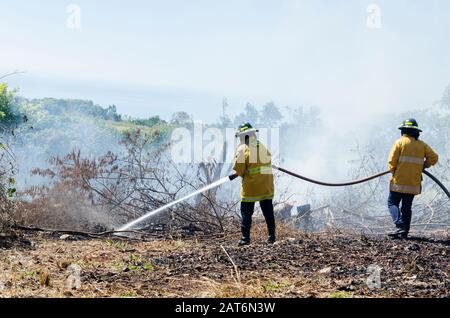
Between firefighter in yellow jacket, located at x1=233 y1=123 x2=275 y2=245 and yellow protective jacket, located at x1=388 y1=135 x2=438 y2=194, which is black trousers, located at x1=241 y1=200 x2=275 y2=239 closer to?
firefighter in yellow jacket, located at x1=233 y1=123 x2=275 y2=245

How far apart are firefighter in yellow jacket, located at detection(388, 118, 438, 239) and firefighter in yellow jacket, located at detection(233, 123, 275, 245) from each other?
68.7 inches

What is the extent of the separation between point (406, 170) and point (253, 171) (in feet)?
6.97

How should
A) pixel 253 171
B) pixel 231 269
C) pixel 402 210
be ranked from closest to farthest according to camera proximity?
pixel 231 269 < pixel 253 171 < pixel 402 210

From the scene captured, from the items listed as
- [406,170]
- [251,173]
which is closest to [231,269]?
[251,173]

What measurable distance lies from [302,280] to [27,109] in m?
7.94

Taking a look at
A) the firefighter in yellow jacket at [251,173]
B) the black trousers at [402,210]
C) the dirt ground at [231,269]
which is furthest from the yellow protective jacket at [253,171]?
the black trousers at [402,210]

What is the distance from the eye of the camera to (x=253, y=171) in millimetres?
7707

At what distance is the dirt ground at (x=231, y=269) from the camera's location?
4898 mm

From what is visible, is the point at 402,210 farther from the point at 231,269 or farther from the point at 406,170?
the point at 231,269

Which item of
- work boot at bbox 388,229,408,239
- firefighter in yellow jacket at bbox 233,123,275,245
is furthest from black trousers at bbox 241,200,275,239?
work boot at bbox 388,229,408,239

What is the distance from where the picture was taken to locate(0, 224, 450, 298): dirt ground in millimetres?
4898

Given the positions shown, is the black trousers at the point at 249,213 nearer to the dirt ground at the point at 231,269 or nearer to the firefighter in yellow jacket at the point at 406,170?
the dirt ground at the point at 231,269
